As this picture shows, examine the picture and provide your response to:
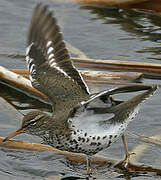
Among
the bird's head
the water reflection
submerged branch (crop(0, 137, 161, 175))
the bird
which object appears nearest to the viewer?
the bird

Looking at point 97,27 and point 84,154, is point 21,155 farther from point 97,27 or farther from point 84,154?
point 97,27

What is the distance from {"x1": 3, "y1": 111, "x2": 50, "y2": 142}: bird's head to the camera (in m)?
7.21

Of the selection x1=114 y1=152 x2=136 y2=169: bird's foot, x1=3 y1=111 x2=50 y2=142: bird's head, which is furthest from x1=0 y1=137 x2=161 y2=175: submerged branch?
x1=3 y1=111 x2=50 y2=142: bird's head

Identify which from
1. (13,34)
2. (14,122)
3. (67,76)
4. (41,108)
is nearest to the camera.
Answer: (67,76)

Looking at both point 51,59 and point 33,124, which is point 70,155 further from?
point 51,59

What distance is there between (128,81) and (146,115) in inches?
27.6

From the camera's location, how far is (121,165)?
24.2ft

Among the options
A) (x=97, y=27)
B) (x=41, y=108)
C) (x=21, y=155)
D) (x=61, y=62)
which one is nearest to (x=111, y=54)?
(x=97, y=27)

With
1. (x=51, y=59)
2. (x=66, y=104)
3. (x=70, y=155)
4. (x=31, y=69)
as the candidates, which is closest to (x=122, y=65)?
(x=51, y=59)

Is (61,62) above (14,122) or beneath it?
above

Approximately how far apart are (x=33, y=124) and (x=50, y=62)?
106 centimetres

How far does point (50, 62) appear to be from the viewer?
793cm

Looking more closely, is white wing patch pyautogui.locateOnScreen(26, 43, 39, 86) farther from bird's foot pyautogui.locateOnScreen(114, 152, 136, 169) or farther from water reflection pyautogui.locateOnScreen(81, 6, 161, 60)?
water reflection pyautogui.locateOnScreen(81, 6, 161, 60)

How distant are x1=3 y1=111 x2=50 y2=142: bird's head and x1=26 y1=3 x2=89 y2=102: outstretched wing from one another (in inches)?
11.6
